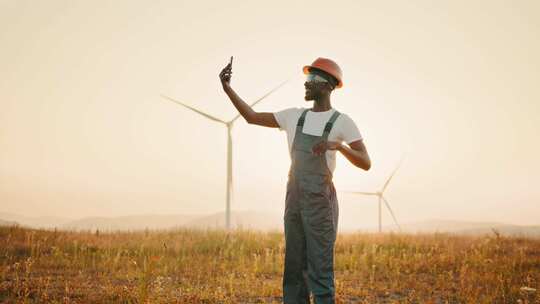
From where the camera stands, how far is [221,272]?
30.2 ft

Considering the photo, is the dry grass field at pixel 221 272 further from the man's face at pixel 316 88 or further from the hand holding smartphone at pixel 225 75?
the man's face at pixel 316 88

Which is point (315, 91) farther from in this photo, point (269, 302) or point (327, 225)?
point (269, 302)

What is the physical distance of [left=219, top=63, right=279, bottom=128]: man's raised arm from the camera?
188 inches

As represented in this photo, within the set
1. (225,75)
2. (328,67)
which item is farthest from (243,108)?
(328,67)

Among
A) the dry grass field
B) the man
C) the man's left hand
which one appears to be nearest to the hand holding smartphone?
the man

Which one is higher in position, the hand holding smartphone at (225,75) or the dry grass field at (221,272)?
the hand holding smartphone at (225,75)

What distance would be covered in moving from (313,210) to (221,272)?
5.44 metres

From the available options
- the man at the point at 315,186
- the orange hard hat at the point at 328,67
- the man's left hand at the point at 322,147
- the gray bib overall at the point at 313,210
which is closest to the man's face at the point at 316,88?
the man at the point at 315,186

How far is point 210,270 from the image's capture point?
9336 millimetres

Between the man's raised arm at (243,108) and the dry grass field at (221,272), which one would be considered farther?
the dry grass field at (221,272)

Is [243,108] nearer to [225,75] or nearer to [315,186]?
[225,75]

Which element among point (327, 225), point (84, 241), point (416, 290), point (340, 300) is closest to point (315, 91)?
point (327, 225)

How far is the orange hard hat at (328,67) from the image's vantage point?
4516 millimetres

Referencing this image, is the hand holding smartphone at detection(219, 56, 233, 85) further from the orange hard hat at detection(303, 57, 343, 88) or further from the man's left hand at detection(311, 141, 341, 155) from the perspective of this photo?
the man's left hand at detection(311, 141, 341, 155)
